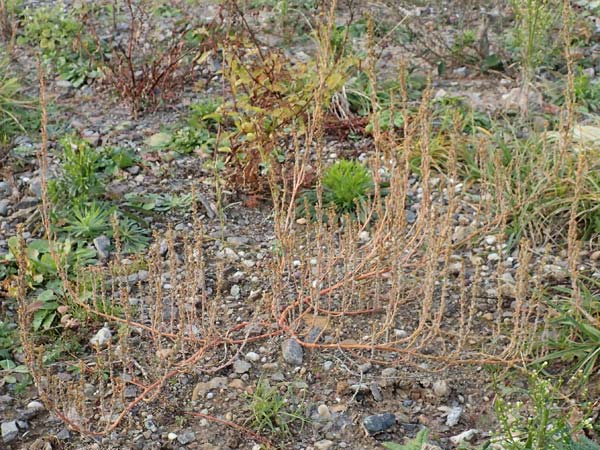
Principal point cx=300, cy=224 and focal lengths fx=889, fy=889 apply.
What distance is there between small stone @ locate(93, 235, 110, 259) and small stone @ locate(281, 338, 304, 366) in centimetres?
110

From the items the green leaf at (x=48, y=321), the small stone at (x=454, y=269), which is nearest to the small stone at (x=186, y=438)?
the green leaf at (x=48, y=321)

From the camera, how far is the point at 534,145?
453cm

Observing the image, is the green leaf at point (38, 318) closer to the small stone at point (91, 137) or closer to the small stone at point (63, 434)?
the small stone at point (63, 434)

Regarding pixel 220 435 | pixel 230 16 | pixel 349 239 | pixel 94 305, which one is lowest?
pixel 220 435

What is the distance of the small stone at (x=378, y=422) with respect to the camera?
10.3ft

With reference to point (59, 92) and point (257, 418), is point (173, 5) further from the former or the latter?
point (257, 418)

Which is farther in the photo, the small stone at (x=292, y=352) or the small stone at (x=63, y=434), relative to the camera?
the small stone at (x=292, y=352)

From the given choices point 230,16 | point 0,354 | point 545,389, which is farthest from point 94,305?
point 230,16

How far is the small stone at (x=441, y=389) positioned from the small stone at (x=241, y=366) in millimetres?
720

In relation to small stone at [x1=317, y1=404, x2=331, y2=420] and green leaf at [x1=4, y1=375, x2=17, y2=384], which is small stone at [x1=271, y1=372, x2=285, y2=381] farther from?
green leaf at [x1=4, y1=375, x2=17, y2=384]

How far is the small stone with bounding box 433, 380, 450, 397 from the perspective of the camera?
331 centimetres

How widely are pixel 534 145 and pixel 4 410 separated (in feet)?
9.27

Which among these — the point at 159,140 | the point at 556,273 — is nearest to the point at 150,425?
the point at 556,273

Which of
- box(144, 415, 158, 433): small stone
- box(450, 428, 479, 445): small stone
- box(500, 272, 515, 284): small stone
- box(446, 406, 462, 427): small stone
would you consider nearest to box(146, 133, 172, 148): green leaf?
box(500, 272, 515, 284): small stone
